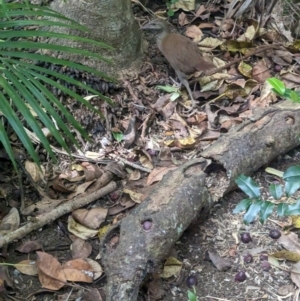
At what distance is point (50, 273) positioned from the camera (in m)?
2.24

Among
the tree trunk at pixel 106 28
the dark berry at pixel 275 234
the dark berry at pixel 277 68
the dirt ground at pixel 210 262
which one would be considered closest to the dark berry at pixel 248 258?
the dirt ground at pixel 210 262

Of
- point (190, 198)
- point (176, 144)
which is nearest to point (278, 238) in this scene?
point (190, 198)

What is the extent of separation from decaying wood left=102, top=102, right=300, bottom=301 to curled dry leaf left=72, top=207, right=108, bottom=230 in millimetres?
311

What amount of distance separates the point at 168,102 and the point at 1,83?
5.00 feet

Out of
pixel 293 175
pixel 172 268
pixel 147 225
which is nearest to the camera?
pixel 293 175

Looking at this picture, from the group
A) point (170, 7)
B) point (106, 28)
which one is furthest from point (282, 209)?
point (170, 7)

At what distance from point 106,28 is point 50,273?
1397 millimetres

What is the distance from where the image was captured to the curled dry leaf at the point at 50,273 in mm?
2227

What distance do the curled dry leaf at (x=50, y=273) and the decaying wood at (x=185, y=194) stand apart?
0.21 metres

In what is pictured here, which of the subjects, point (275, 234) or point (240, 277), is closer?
point (240, 277)

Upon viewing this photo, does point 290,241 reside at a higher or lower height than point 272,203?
lower

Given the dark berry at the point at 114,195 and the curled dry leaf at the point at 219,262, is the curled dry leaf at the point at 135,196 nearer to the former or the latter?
the dark berry at the point at 114,195

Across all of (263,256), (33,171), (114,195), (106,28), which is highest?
(106,28)

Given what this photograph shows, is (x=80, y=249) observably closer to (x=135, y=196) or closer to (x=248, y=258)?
(x=135, y=196)
